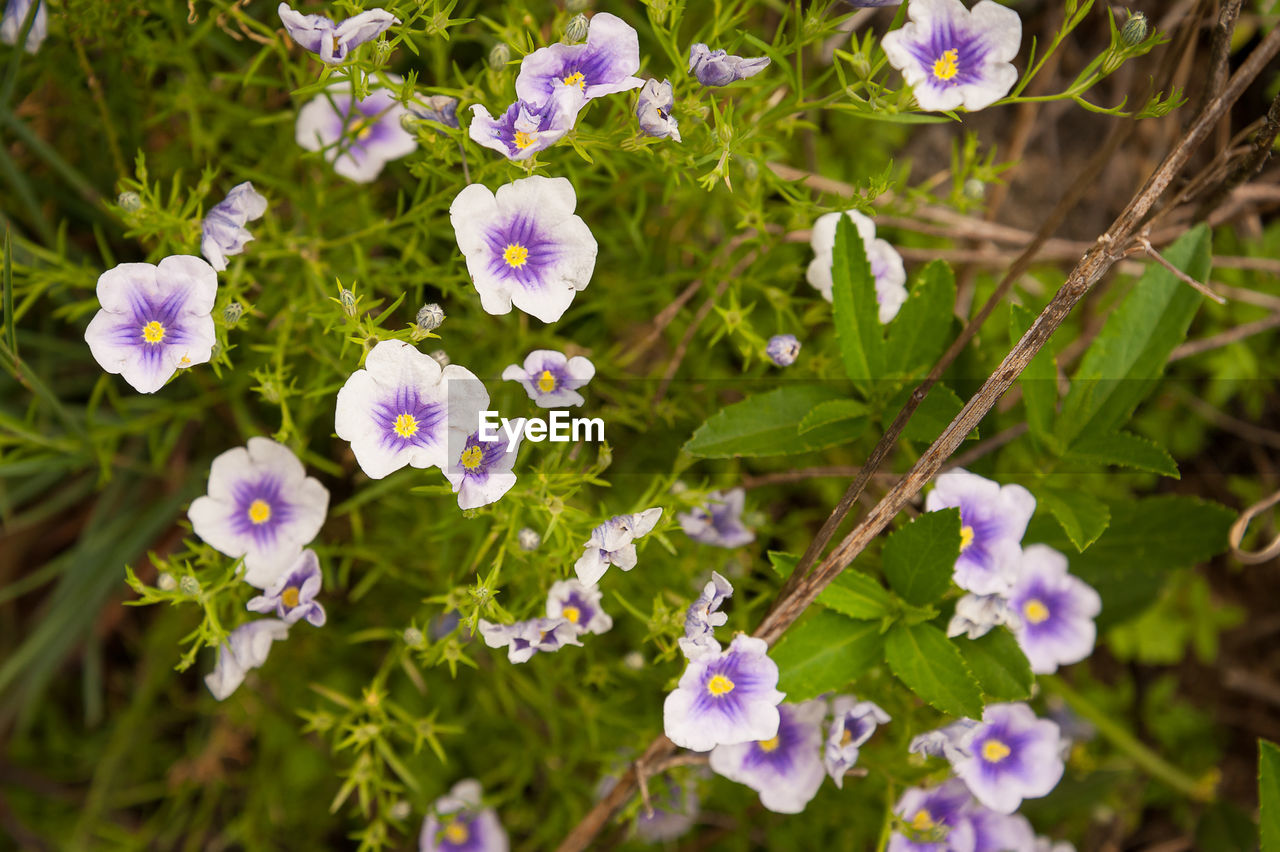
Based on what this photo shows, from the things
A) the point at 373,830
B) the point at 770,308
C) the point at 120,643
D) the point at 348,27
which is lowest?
the point at 120,643

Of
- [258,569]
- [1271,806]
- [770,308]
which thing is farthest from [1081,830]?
[258,569]

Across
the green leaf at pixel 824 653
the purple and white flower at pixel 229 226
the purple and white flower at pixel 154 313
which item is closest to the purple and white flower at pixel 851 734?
the green leaf at pixel 824 653

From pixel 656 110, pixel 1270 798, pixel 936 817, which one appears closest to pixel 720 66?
pixel 656 110

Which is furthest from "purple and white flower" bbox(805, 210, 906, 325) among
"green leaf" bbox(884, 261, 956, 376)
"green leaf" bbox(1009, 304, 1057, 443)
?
"green leaf" bbox(1009, 304, 1057, 443)

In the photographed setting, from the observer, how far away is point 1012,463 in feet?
10.9

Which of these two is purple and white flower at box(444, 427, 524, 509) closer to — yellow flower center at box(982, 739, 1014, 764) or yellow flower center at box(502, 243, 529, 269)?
yellow flower center at box(502, 243, 529, 269)

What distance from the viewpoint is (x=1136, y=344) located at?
7.92 ft

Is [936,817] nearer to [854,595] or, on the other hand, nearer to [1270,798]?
[854,595]

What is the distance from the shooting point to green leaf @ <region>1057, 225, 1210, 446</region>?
2387 mm

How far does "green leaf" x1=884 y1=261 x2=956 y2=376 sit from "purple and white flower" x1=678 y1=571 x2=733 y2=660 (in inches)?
30.7

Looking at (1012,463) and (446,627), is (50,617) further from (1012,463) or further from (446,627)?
(1012,463)

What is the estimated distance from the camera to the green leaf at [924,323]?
91.9 inches

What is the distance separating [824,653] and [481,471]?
877mm

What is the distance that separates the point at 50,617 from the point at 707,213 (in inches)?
96.5
